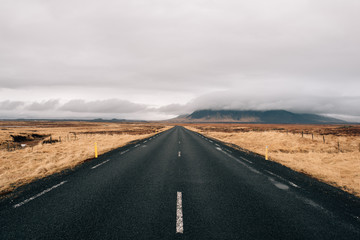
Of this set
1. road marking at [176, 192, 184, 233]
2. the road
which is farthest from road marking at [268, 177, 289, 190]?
road marking at [176, 192, 184, 233]

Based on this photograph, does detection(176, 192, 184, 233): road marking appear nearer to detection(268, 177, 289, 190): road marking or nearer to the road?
the road

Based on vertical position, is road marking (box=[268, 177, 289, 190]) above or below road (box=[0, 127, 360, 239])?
below

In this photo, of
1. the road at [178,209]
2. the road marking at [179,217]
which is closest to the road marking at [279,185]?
the road at [178,209]

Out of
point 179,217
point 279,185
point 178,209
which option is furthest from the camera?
point 279,185

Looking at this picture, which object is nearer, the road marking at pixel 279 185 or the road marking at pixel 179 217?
the road marking at pixel 179 217

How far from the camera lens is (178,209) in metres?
4.49

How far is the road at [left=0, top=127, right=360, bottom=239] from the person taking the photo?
3588 mm

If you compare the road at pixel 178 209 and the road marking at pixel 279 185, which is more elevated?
the road at pixel 178 209

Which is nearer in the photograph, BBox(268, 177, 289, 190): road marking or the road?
the road

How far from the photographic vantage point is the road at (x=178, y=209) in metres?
3.59

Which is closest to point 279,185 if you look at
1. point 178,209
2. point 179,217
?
point 178,209

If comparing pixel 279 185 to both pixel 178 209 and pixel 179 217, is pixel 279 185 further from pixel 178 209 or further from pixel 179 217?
pixel 179 217

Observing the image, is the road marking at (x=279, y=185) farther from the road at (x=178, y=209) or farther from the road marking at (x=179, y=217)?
the road marking at (x=179, y=217)

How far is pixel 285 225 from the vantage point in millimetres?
3900
